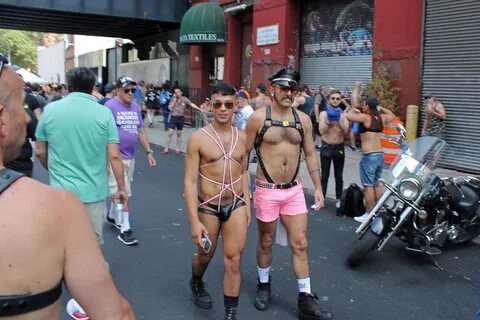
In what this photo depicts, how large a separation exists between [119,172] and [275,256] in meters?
2.04

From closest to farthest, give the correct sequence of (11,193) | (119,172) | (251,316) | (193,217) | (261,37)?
(11,193), (193,217), (251,316), (119,172), (261,37)

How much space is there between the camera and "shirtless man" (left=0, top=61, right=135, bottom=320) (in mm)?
Answer: 1306

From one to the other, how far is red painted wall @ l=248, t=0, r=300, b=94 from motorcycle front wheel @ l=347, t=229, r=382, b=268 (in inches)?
490

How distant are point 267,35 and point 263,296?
48.0 ft

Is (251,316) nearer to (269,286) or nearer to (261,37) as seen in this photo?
(269,286)

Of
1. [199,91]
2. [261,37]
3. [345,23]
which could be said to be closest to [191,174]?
[345,23]

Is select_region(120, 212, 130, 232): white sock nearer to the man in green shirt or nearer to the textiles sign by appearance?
the man in green shirt

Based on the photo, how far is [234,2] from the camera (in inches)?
796

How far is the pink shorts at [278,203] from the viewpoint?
4.29m

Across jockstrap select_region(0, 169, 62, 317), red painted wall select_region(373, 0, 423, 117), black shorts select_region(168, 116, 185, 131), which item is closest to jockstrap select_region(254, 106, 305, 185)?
jockstrap select_region(0, 169, 62, 317)

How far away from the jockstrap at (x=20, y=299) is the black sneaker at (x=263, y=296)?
306 centimetres

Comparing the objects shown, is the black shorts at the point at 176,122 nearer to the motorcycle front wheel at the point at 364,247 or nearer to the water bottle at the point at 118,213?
the water bottle at the point at 118,213

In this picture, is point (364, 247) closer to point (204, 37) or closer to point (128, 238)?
point (128, 238)

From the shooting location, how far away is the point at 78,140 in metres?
4.02
